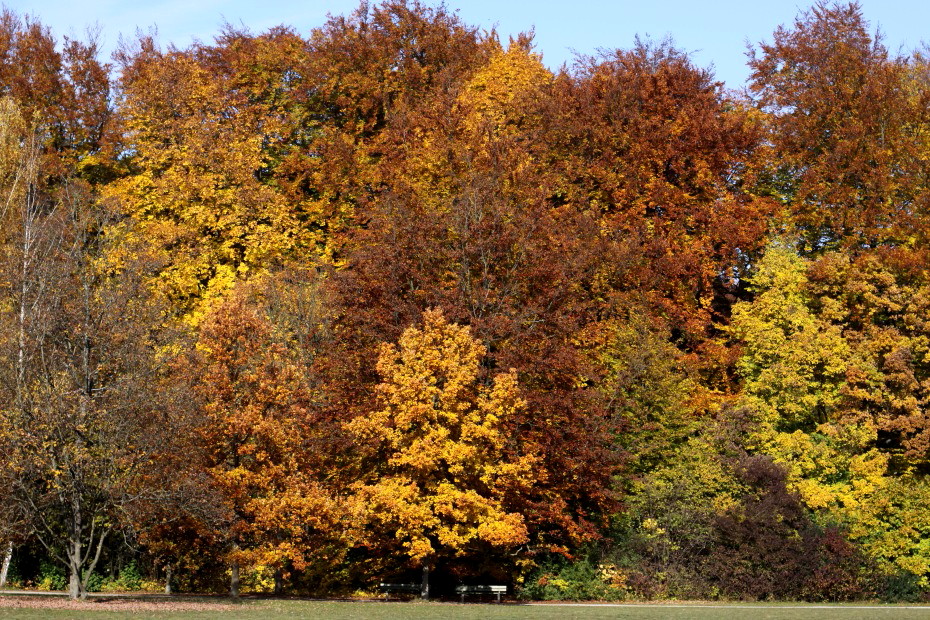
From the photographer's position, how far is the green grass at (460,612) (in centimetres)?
2048

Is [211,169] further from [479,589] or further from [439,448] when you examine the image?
[479,589]

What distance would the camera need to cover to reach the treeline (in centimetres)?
2845

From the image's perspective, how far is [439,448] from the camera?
29.8 m

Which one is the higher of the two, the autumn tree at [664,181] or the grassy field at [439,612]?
the autumn tree at [664,181]

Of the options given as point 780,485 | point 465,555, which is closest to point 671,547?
point 780,485

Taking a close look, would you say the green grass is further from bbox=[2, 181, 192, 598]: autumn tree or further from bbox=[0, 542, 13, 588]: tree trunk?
bbox=[0, 542, 13, 588]: tree trunk

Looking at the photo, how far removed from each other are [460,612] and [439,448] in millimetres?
6234

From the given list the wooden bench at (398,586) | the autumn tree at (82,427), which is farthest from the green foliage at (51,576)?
the wooden bench at (398,586)

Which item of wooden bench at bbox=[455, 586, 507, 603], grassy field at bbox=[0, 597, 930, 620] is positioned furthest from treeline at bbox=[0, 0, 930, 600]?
grassy field at bbox=[0, 597, 930, 620]

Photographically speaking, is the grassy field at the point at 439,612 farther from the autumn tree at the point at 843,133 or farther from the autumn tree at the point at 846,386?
the autumn tree at the point at 843,133

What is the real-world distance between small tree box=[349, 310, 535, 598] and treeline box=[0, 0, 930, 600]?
113 millimetres

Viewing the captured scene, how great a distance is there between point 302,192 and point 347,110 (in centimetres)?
487

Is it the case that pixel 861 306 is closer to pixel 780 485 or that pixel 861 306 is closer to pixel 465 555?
pixel 780 485

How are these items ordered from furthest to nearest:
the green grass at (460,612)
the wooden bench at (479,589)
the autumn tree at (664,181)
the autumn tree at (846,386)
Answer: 1. the autumn tree at (664,181)
2. the autumn tree at (846,386)
3. the wooden bench at (479,589)
4. the green grass at (460,612)
